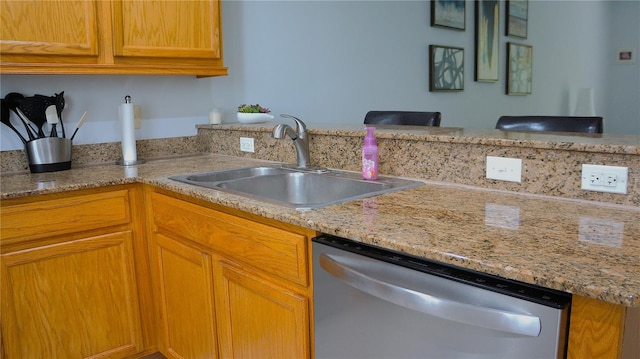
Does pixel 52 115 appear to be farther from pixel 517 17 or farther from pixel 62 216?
pixel 517 17

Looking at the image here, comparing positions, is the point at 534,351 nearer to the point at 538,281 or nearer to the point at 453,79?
the point at 538,281

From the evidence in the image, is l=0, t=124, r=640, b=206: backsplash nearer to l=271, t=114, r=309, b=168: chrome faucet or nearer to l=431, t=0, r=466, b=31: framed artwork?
l=271, t=114, r=309, b=168: chrome faucet

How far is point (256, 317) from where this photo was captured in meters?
1.59

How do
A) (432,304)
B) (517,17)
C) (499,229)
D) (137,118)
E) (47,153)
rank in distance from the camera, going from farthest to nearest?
1. (517,17)
2. (137,118)
3. (47,153)
4. (499,229)
5. (432,304)

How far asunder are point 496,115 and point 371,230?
3.76 metres

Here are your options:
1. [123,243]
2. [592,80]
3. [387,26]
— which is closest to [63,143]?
[123,243]

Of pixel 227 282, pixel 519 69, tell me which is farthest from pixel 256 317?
pixel 519 69

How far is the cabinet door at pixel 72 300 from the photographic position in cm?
186

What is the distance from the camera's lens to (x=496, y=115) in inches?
181

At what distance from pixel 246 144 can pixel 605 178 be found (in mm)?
1612

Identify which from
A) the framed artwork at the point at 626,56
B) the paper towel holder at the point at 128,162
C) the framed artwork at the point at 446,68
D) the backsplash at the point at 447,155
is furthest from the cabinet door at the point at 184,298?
the framed artwork at the point at 626,56

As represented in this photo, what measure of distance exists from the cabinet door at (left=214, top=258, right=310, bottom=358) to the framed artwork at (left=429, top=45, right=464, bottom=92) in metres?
2.70

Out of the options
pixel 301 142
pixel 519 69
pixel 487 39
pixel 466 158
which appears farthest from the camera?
pixel 519 69

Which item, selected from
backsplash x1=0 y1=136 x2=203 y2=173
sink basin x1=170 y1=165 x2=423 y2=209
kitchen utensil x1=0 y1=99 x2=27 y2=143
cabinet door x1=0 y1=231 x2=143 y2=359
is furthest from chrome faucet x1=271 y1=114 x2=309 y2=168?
kitchen utensil x1=0 y1=99 x2=27 y2=143
